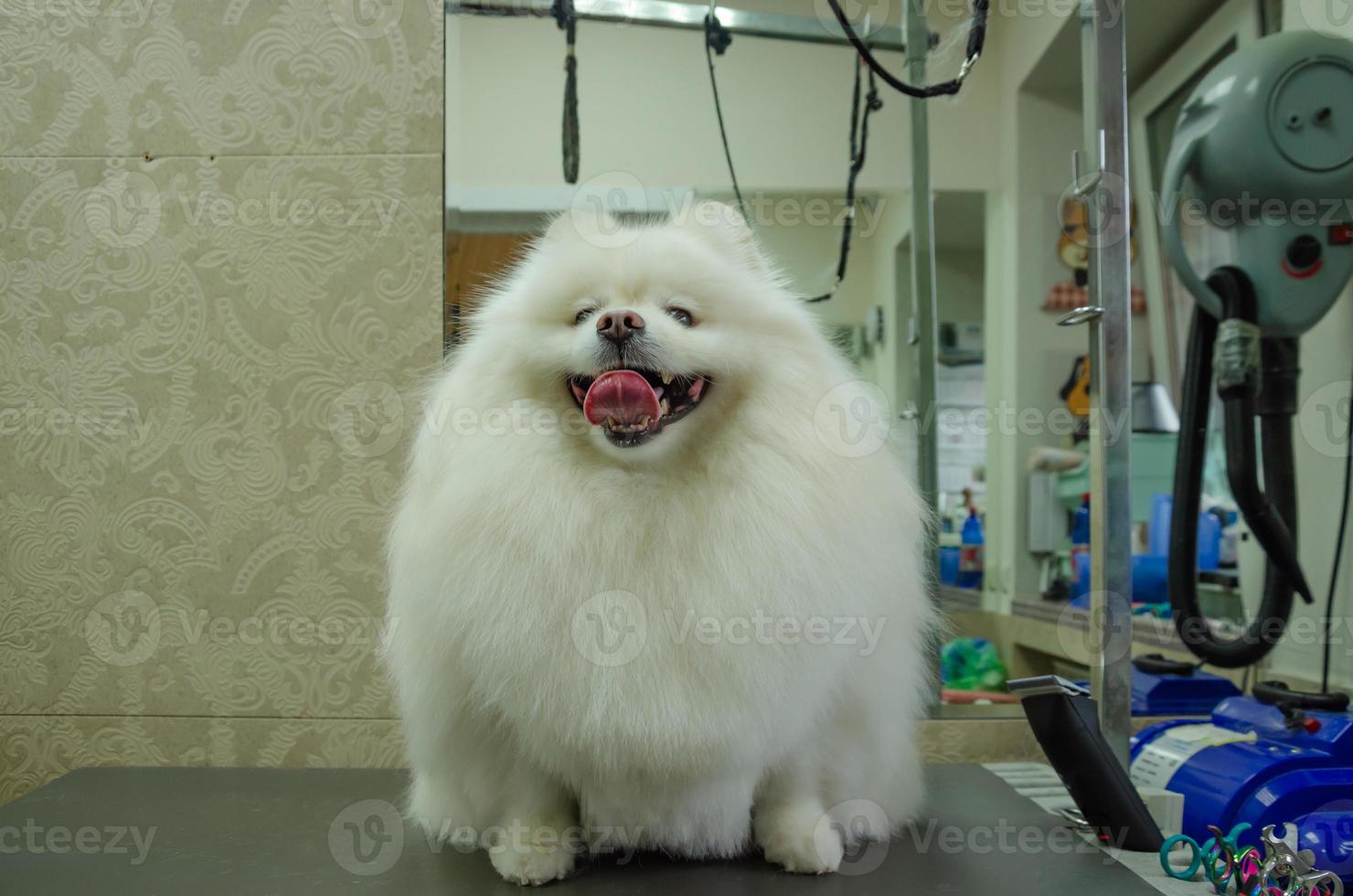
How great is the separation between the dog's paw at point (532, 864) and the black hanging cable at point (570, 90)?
1.14 m

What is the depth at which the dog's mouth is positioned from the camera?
98 centimetres

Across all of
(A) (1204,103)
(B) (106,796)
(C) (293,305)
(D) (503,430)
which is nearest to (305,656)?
(B) (106,796)

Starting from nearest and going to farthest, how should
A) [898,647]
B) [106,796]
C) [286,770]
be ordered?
[898,647]
[106,796]
[286,770]

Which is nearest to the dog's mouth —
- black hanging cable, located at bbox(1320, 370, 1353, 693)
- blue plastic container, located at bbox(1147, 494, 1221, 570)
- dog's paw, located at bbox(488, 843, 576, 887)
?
dog's paw, located at bbox(488, 843, 576, 887)

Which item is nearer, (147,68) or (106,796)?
(106,796)

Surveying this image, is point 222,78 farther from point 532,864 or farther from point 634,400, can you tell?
point 532,864

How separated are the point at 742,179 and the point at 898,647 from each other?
3.18 ft

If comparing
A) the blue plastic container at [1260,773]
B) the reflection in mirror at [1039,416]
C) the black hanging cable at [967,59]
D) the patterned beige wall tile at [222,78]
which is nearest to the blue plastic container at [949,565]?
the reflection in mirror at [1039,416]

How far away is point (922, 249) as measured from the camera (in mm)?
1820

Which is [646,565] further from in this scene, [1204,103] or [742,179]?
[1204,103]

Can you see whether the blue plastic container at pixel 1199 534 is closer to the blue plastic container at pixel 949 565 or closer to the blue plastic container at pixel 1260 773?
the blue plastic container at pixel 949 565

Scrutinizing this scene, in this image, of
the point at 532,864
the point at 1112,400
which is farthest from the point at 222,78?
the point at 1112,400

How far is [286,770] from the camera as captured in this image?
1.60 m

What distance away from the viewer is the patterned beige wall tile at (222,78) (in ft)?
5.50
